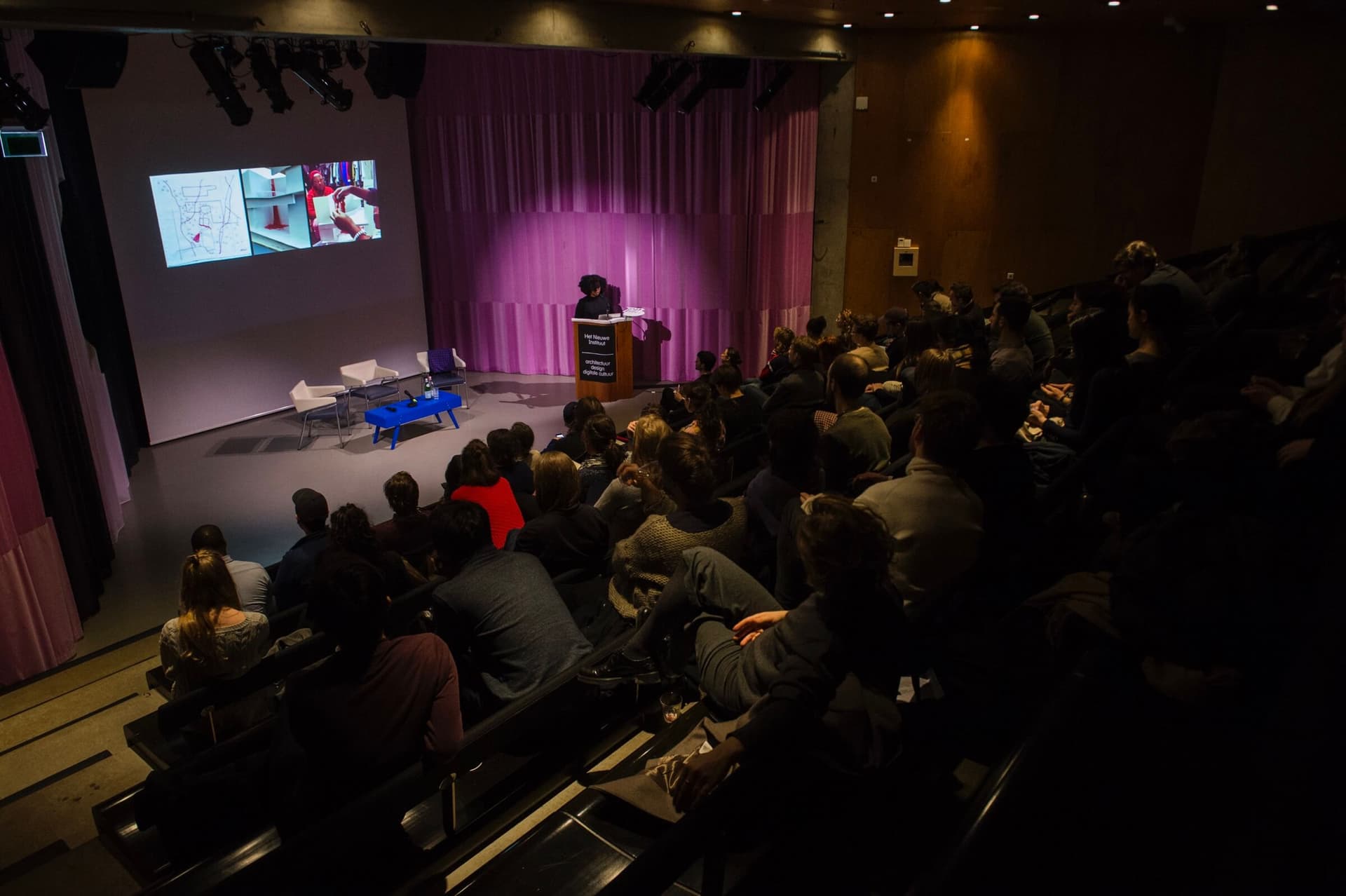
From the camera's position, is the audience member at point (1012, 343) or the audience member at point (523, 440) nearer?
the audience member at point (1012, 343)

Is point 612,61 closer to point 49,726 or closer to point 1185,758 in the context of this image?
point 49,726

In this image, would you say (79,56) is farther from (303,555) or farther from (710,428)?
(710,428)

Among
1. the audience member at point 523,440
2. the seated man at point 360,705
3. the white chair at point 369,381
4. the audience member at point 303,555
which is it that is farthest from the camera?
the white chair at point 369,381

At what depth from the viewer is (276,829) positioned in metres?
2.30

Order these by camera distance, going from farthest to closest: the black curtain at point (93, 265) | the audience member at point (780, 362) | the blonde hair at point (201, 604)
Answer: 1. the black curtain at point (93, 265)
2. the audience member at point (780, 362)
3. the blonde hair at point (201, 604)

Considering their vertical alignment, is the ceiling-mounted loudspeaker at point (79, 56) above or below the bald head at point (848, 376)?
above

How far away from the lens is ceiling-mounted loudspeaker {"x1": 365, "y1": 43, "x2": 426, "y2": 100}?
8.06 metres

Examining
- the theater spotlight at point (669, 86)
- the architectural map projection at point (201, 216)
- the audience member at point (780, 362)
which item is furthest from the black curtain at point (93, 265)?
the audience member at point (780, 362)

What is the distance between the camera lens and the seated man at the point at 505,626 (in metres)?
2.91

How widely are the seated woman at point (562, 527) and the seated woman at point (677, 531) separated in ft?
1.95

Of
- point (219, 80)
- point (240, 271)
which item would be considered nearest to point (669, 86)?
point (219, 80)

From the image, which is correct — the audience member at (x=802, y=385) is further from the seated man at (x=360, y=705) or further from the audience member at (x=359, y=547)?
the seated man at (x=360, y=705)

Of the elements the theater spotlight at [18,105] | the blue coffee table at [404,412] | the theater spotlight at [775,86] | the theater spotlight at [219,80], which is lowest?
the blue coffee table at [404,412]

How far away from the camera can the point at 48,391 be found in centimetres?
607
